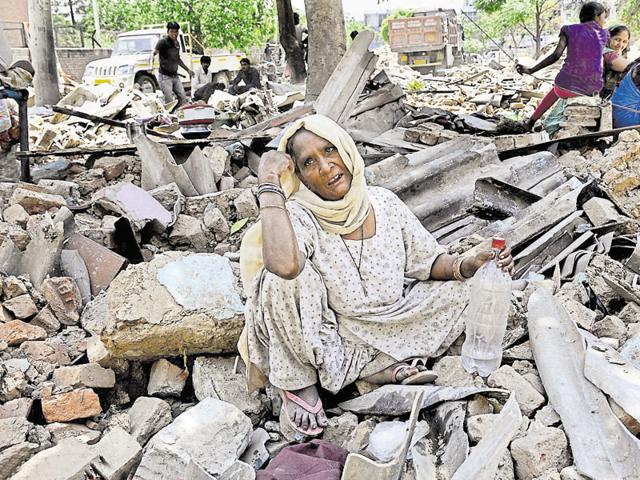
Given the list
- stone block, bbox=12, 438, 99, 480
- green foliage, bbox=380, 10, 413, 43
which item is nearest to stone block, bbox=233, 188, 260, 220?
stone block, bbox=12, 438, 99, 480

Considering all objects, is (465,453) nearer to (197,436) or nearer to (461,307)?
(461,307)

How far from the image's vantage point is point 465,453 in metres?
2.20

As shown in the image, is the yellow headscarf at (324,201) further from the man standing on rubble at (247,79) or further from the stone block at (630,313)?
the man standing on rubble at (247,79)

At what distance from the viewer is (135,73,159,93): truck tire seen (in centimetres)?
1794

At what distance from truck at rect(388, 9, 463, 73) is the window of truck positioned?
42.9 feet

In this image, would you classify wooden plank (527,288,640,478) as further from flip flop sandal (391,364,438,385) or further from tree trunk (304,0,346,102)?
tree trunk (304,0,346,102)

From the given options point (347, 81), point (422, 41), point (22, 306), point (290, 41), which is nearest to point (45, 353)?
point (22, 306)

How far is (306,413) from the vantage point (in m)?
2.55

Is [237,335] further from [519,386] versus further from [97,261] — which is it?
[97,261]

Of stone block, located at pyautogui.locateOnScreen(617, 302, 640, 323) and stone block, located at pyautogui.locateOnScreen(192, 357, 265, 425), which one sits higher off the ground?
stone block, located at pyautogui.locateOnScreen(617, 302, 640, 323)

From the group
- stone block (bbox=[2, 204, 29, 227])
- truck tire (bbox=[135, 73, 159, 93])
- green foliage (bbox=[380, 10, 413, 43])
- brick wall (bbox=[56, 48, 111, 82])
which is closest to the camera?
stone block (bbox=[2, 204, 29, 227])

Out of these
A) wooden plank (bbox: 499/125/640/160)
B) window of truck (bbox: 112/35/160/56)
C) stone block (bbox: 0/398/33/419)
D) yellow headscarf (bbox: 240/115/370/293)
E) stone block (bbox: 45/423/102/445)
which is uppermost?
window of truck (bbox: 112/35/160/56)

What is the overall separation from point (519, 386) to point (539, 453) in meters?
0.41

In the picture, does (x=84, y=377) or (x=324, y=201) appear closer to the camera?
(x=324, y=201)
